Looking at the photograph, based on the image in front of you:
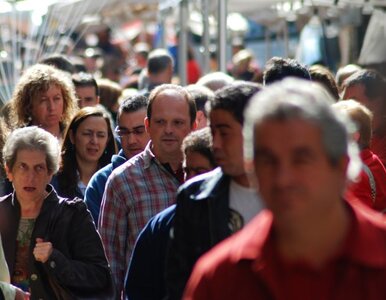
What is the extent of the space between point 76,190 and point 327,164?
563 cm

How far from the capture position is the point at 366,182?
706 cm

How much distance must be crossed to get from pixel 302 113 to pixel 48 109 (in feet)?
21.5

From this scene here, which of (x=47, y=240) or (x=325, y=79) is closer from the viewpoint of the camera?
(x=47, y=240)

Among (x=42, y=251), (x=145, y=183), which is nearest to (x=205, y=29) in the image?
(x=145, y=183)

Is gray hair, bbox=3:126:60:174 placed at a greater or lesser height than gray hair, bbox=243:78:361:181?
lesser

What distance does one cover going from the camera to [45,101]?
9.95 metres

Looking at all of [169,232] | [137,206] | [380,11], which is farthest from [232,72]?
[169,232]

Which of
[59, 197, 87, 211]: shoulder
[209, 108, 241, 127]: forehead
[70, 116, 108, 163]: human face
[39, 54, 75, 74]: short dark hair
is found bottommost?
[59, 197, 87, 211]: shoulder

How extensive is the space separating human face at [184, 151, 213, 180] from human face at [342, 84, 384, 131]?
2498 mm

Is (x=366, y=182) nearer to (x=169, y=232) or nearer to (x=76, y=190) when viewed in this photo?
(x=169, y=232)

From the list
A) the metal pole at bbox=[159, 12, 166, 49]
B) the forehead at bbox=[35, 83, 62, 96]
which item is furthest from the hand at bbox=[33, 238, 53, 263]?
the metal pole at bbox=[159, 12, 166, 49]

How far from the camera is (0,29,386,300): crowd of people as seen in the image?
348 centimetres

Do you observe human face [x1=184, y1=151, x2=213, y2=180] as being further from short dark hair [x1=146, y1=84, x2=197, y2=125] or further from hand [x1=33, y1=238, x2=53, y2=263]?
short dark hair [x1=146, y1=84, x2=197, y2=125]

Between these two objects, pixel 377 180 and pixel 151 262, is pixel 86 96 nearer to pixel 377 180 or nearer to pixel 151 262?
pixel 377 180
